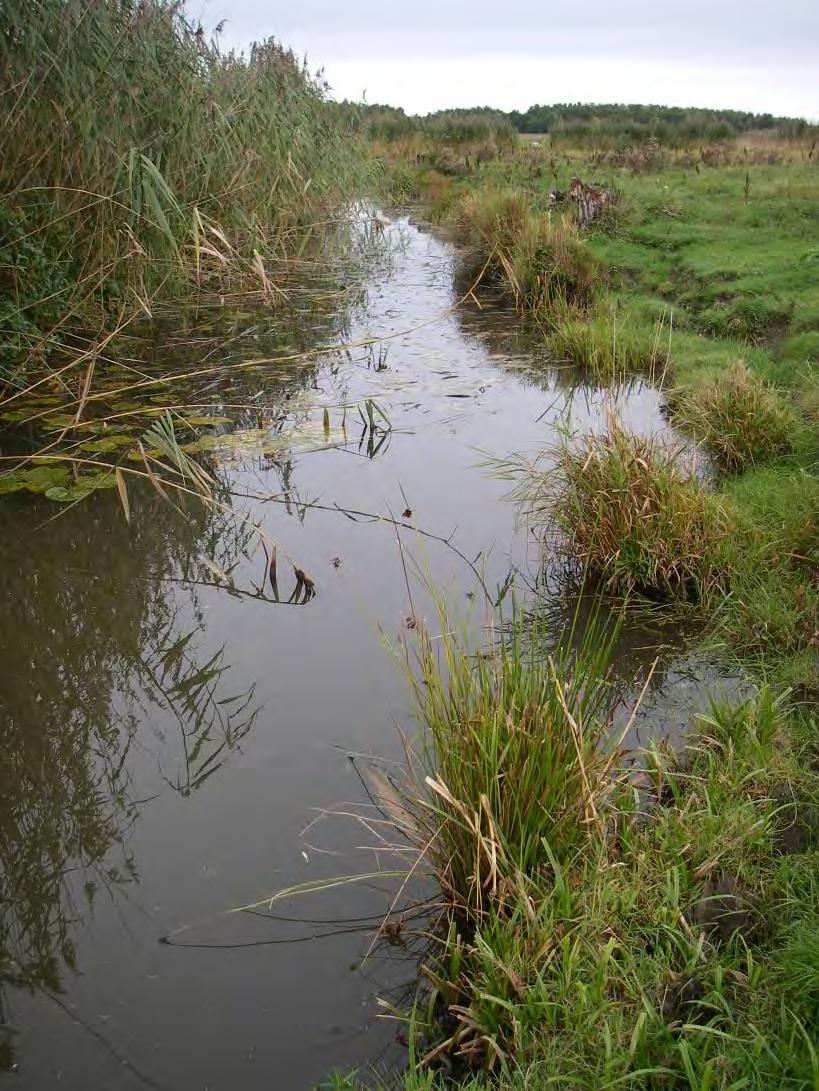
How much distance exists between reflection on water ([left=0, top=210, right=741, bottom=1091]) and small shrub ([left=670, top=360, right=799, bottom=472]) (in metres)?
0.75

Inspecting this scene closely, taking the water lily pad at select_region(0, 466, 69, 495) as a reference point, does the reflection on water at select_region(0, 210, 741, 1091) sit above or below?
below

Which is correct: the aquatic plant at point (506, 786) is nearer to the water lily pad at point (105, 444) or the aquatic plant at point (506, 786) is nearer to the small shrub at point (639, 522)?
the small shrub at point (639, 522)

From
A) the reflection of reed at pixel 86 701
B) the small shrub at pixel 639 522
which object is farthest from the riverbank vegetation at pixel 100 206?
the small shrub at pixel 639 522

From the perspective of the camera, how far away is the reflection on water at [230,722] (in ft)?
6.84

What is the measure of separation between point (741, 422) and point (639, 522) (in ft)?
5.34

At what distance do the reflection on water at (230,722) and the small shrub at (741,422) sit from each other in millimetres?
755

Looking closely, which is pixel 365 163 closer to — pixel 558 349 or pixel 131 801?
pixel 558 349

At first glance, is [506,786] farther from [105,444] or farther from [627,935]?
[105,444]

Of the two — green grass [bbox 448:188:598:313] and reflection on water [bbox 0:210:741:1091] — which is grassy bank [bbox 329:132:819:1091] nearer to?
reflection on water [bbox 0:210:741:1091]

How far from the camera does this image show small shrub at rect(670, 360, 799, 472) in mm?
4988

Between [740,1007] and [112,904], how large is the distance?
1526 mm

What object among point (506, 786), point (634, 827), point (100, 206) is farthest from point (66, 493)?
point (634, 827)

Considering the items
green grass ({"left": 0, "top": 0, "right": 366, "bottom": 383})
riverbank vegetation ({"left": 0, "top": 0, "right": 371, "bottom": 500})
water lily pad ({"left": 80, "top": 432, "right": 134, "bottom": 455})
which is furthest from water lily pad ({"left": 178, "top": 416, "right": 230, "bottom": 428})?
green grass ({"left": 0, "top": 0, "right": 366, "bottom": 383})

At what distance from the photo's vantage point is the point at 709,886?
2.22 m
